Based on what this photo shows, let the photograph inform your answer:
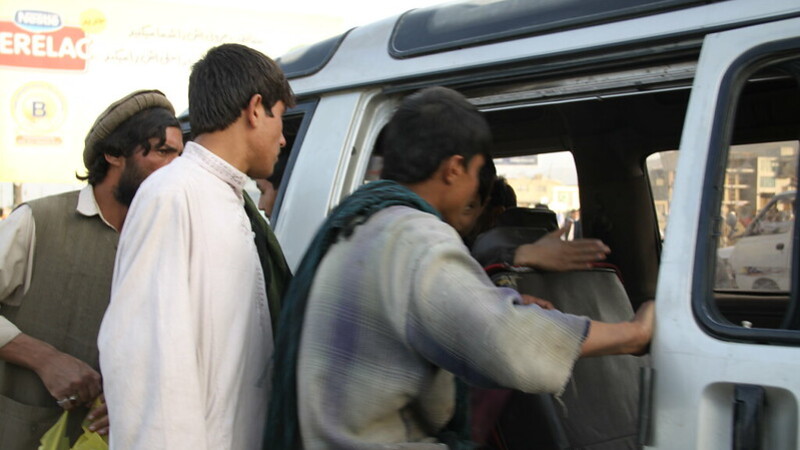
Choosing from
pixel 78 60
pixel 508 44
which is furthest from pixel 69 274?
pixel 78 60

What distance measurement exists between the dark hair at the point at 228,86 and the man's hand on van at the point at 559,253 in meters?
0.94

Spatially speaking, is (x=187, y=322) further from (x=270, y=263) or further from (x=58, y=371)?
(x=58, y=371)

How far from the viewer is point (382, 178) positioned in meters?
1.63

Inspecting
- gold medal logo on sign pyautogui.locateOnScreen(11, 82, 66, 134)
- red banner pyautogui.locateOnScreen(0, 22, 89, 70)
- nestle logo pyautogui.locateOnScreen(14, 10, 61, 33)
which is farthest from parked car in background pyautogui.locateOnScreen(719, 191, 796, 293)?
nestle logo pyautogui.locateOnScreen(14, 10, 61, 33)

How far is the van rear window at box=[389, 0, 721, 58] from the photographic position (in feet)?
5.85

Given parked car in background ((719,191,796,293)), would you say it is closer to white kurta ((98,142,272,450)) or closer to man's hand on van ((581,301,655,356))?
man's hand on van ((581,301,655,356))

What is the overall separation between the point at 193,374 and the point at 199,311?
0.13 meters

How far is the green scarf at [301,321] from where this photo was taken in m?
1.45

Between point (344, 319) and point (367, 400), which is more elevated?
point (344, 319)

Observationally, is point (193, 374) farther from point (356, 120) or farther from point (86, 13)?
point (86, 13)

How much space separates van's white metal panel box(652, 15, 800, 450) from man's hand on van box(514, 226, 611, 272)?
0.59m

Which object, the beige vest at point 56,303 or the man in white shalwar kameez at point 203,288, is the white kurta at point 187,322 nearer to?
the man in white shalwar kameez at point 203,288

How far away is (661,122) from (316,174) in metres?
1.71

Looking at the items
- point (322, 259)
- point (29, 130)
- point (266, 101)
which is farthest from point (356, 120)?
point (29, 130)
